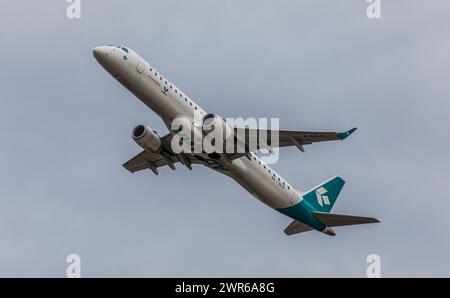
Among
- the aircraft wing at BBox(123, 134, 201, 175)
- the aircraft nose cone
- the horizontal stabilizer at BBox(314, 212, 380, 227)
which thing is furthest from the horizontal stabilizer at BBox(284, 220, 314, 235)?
the aircraft nose cone

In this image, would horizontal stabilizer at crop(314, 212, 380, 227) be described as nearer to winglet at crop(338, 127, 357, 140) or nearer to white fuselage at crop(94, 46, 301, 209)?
white fuselage at crop(94, 46, 301, 209)

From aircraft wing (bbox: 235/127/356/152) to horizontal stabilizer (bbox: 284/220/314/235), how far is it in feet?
28.9

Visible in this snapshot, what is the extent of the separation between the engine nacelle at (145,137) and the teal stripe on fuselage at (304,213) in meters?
10.1

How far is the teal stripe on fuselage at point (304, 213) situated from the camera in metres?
57.8

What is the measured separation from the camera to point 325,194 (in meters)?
62.1

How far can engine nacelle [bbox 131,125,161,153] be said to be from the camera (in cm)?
5278

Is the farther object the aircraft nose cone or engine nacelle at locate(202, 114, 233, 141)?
engine nacelle at locate(202, 114, 233, 141)

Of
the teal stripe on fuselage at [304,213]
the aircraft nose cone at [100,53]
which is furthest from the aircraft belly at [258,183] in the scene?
the aircraft nose cone at [100,53]

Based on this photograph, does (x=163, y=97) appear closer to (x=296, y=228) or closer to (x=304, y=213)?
(x=304, y=213)

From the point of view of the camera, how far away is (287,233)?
61188 mm

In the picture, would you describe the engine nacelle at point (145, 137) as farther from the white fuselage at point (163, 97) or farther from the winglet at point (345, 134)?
the winglet at point (345, 134)

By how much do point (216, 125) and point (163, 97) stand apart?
11.4ft
